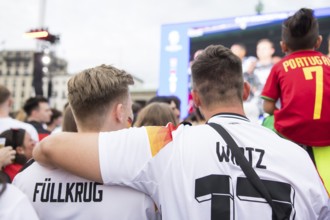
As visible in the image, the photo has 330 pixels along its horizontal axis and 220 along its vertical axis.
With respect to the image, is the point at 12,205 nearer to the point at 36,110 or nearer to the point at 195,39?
the point at 36,110

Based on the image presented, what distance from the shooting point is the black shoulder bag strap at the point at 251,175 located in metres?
1.31

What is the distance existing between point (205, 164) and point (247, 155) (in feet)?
0.55

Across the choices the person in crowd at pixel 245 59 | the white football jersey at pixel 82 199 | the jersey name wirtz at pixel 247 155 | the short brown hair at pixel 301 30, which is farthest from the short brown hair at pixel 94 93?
the person in crowd at pixel 245 59

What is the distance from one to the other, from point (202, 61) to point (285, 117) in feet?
2.81

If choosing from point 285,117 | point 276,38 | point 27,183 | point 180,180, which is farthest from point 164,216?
point 276,38

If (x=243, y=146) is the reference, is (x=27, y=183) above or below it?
below

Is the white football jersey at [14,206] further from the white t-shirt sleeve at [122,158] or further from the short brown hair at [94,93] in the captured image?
the short brown hair at [94,93]

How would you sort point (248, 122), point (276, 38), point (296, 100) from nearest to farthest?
point (248, 122)
point (296, 100)
point (276, 38)

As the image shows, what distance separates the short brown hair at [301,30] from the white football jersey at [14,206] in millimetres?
1891

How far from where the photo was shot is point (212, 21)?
26.3ft

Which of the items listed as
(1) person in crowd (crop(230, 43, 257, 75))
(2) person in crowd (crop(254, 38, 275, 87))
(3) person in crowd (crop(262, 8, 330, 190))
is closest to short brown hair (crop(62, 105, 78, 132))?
(3) person in crowd (crop(262, 8, 330, 190))

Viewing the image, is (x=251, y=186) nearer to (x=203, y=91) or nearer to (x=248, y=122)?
(x=248, y=122)

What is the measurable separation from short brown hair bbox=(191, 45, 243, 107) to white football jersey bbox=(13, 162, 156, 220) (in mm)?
525

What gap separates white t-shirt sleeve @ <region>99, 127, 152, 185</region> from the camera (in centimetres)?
144
